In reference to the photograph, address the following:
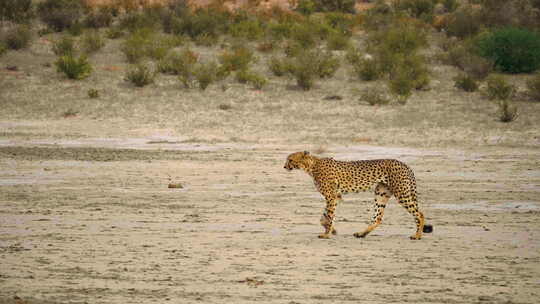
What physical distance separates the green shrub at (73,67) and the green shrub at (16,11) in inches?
442

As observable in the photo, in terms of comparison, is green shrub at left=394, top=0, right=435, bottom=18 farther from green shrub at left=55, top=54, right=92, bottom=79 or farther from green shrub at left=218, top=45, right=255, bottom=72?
green shrub at left=55, top=54, right=92, bottom=79

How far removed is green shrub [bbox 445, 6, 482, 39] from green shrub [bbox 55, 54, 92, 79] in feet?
55.5

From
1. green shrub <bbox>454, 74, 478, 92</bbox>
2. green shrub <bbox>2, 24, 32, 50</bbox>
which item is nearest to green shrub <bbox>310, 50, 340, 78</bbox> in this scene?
green shrub <bbox>454, 74, 478, 92</bbox>

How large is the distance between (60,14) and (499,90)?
18.4m

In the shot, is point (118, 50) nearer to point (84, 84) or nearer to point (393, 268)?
point (84, 84)

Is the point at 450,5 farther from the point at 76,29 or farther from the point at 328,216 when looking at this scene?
the point at 328,216

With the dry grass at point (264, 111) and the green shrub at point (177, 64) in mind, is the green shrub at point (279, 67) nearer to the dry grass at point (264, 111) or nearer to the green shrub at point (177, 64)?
the dry grass at point (264, 111)

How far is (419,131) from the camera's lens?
23500 mm

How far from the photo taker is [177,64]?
30.8 meters

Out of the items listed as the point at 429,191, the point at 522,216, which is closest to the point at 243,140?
the point at 429,191

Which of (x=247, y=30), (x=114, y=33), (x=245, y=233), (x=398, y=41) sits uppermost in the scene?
(x=245, y=233)

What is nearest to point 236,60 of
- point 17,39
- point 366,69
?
point 366,69

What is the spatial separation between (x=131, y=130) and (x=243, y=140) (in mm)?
2569

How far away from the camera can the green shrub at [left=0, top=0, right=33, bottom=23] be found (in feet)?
135
